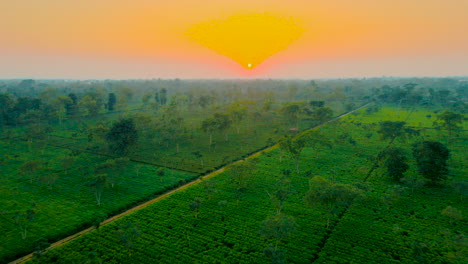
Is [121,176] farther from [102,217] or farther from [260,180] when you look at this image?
[260,180]

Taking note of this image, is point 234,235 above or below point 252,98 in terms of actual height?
below

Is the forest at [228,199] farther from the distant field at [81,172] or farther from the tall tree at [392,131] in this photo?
the tall tree at [392,131]

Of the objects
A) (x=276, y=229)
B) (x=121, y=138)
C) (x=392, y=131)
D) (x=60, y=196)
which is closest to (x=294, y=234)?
(x=276, y=229)

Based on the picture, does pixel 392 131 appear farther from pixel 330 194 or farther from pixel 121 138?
pixel 121 138

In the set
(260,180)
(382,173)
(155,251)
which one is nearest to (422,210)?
(382,173)

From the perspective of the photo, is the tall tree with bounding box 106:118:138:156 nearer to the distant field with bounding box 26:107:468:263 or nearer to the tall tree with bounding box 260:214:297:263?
the distant field with bounding box 26:107:468:263

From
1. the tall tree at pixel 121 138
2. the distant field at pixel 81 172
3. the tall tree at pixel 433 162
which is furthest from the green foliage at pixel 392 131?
the tall tree at pixel 121 138
